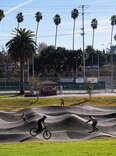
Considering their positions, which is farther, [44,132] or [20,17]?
[20,17]

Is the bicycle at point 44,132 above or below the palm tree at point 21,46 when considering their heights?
below

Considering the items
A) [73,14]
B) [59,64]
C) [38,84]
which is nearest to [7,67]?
[59,64]

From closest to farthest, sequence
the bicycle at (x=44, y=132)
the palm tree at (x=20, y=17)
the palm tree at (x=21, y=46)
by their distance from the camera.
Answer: the bicycle at (x=44, y=132) → the palm tree at (x=21, y=46) → the palm tree at (x=20, y=17)

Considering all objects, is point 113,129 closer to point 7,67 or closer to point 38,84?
point 38,84

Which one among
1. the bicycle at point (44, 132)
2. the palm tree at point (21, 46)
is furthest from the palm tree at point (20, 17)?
the bicycle at point (44, 132)

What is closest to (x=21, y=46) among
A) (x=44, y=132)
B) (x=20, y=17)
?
(x=20, y=17)

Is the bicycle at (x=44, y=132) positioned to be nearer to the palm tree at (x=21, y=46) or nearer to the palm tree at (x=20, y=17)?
the palm tree at (x=21, y=46)

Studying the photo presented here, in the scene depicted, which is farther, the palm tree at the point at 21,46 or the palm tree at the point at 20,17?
the palm tree at the point at 20,17

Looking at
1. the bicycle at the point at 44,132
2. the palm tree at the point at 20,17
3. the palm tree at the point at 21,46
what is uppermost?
the palm tree at the point at 20,17

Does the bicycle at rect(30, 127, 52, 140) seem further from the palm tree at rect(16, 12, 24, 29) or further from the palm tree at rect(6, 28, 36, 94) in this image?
the palm tree at rect(16, 12, 24, 29)

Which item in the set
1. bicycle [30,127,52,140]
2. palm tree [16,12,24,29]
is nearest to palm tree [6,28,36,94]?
palm tree [16,12,24,29]

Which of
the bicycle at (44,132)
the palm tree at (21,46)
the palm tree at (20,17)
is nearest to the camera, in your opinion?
the bicycle at (44,132)

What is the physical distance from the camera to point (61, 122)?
84.1 ft

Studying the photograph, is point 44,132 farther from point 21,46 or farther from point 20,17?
point 20,17
